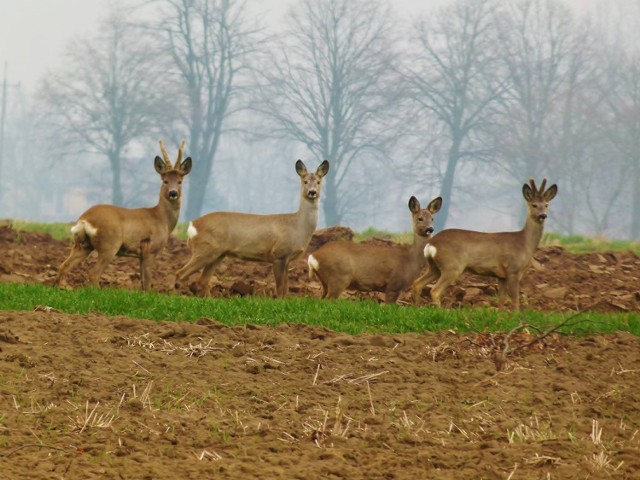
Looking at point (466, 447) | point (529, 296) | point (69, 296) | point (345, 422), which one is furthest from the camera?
point (529, 296)

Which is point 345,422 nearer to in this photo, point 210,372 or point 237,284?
point 210,372

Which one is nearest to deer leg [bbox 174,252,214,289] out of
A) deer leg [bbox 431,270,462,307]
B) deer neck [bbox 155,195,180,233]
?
deer neck [bbox 155,195,180,233]

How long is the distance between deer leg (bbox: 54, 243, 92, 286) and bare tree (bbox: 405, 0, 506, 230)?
1658 inches

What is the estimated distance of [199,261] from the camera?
15.8 meters

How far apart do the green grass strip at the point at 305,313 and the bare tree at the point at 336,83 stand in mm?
41931

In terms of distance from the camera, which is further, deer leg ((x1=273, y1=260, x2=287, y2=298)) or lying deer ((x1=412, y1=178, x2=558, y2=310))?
→ deer leg ((x1=273, y1=260, x2=287, y2=298))

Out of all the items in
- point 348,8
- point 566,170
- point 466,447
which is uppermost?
point 348,8

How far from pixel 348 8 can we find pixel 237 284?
45.1 meters

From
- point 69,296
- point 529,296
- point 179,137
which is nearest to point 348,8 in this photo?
point 179,137

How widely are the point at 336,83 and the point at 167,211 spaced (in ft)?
137

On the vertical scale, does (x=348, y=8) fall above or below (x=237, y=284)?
above

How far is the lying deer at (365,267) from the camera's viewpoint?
1502 cm

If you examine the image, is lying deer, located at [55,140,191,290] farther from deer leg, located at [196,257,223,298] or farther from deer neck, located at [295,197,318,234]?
deer neck, located at [295,197,318,234]

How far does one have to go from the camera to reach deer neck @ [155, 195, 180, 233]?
52.7ft
